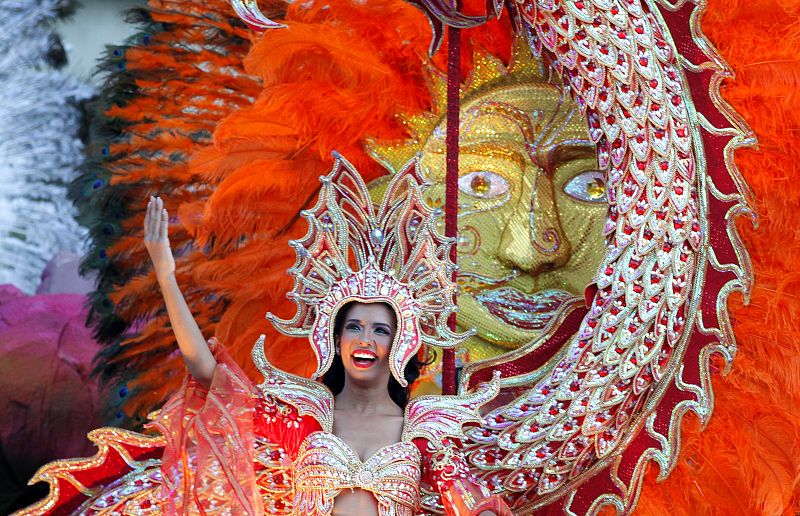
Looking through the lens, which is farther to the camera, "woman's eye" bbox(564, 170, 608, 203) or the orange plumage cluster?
"woman's eye" bbox(564, 170, 608, 203)

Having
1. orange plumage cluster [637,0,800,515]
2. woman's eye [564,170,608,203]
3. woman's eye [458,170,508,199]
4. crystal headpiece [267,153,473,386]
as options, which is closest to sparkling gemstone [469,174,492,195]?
woman's eye [458,170,508,199]

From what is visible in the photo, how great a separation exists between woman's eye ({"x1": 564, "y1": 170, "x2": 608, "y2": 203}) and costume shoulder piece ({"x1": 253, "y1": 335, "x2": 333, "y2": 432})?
3.61 ft

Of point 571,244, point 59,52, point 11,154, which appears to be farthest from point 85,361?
point 571,244

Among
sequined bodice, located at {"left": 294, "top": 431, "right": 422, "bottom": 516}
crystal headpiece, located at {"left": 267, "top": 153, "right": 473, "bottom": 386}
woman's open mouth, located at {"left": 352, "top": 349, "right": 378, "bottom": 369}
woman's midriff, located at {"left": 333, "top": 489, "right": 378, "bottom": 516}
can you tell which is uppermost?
crystal headpiece, located at {"left": 267, "top": 153, "right": 473, "bottom": 386}

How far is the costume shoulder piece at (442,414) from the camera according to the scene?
3189 millimetres

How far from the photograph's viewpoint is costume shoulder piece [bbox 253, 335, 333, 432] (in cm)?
318

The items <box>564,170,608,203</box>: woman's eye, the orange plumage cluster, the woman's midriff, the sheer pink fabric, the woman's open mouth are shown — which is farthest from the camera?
<box>564,170,608,203</box>: woman's eye

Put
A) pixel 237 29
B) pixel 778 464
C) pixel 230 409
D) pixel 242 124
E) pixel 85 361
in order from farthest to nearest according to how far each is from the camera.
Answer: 1. pixel 85 361
2. pixel 237 29
3. pixel 242 124
4. pixel 778 464
5. pixel 230 409

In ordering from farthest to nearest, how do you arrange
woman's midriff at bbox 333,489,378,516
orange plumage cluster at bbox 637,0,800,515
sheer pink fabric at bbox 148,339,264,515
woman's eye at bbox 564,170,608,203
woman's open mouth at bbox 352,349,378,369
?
woman's eye at bbox 564,170,608,203
orange plumage cluster at bbox 637,0,800,515
woman's open mouth at bbox 352,349,378,369
woman's midriff at bbox 333,489,378,516
sheer pink fabric at bbox 148,339,264,515

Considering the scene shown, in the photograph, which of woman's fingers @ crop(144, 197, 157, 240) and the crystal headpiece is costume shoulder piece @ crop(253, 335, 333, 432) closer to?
the crystal headpiece

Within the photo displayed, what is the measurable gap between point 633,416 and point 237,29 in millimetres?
1643

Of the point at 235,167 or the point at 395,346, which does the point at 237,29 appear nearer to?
the point at 235,167

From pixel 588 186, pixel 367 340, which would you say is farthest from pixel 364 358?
pixel 588 186

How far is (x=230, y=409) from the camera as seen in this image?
3010 millimetres
